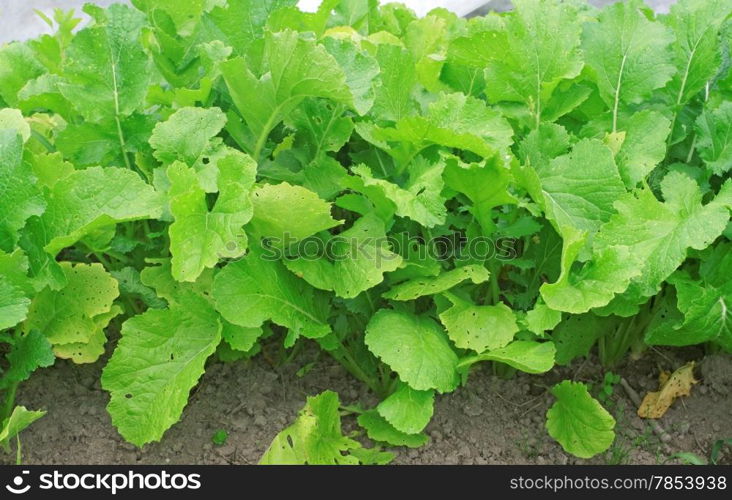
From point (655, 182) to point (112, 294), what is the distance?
4.28 ft

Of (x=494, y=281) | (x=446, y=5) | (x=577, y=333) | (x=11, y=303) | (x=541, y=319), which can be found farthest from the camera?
(x=446, y=5)

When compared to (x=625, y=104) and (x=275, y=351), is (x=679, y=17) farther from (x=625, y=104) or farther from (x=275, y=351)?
(x=275, y=351)

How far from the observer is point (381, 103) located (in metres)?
1.89

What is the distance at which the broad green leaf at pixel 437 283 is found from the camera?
1.73 m

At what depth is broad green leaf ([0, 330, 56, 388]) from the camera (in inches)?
68.4

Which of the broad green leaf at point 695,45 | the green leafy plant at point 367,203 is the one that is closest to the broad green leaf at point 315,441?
the green leafy plant at point 367,203

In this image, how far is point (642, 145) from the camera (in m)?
1.86

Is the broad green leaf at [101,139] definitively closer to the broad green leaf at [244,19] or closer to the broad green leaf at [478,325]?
the broad green leaf at [244,19]

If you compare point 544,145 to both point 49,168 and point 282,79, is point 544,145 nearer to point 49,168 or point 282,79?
point 282,79

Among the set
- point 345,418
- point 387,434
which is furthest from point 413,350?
point 345,418

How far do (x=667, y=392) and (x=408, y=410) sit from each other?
708 millimetres

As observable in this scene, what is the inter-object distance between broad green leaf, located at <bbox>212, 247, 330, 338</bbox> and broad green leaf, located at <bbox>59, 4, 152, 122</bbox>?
0.48 metres

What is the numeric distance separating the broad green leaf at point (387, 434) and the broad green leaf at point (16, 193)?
0.85m
